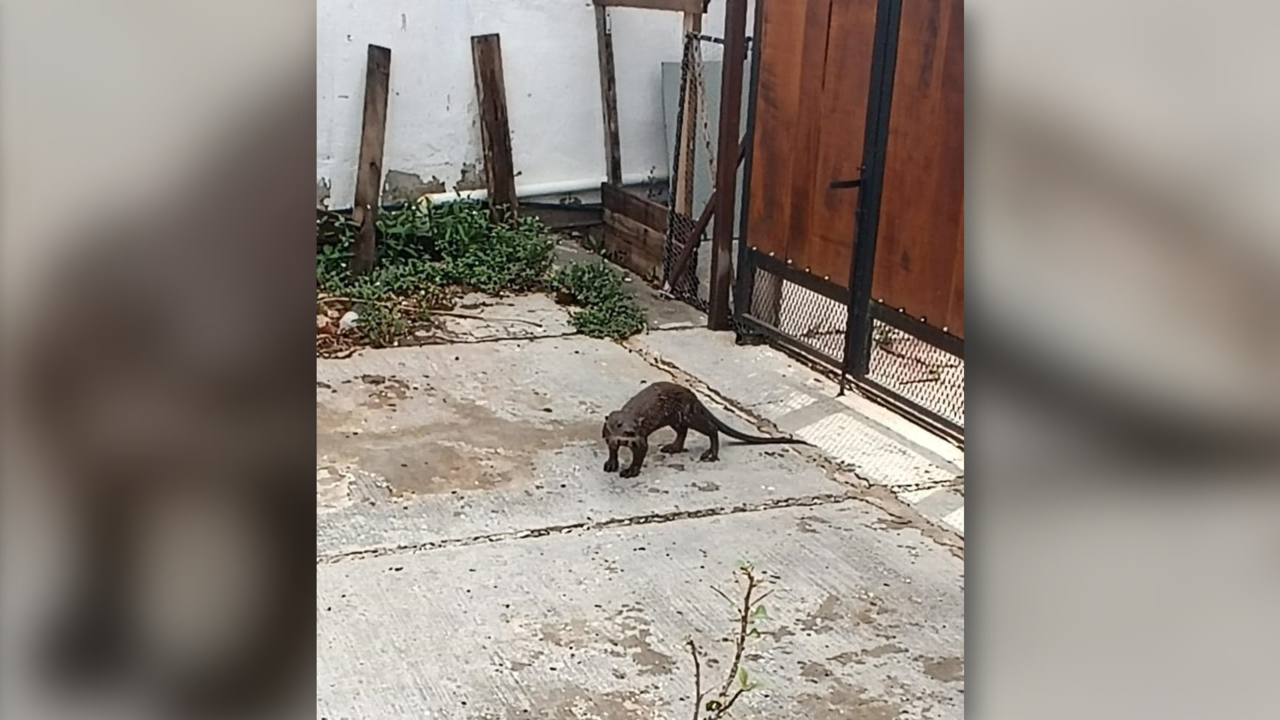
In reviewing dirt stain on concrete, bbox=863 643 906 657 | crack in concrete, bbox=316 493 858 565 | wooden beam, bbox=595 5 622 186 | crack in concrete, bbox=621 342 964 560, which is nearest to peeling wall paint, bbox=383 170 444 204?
wooden beam, bbox=595 5 622 186

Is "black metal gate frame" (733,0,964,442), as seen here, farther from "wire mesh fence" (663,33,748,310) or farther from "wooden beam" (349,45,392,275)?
"wooden beam" (349,45,392,275)

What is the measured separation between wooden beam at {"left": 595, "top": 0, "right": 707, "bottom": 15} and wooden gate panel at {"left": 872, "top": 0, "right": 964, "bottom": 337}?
1.90 m

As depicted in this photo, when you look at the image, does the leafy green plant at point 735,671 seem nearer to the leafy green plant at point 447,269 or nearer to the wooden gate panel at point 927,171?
the wooden gate panel at point 927,171

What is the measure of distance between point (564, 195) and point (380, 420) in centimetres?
314

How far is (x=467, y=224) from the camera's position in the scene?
6.78 m

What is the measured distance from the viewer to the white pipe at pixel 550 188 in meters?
7.12

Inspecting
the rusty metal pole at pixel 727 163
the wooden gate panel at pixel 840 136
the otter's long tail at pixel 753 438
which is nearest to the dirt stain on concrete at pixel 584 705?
the otter's long tail at pixel 753 438

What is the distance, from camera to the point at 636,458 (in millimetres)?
3996

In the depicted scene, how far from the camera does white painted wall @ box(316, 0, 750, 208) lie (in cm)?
674

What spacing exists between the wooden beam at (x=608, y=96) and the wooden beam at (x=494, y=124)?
552mm
